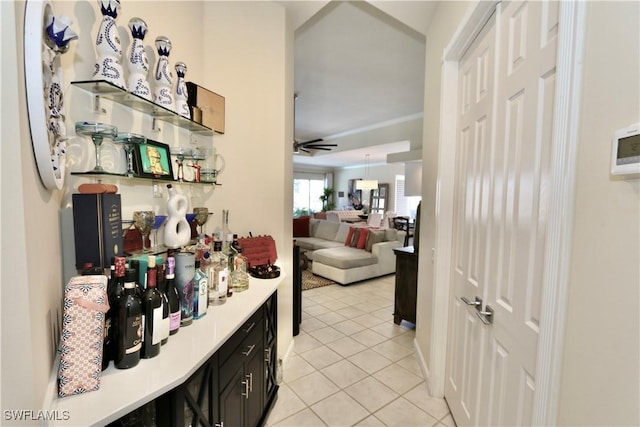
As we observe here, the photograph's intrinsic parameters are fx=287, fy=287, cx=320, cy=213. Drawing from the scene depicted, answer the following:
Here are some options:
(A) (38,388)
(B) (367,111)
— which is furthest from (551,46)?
(B) (367,111)

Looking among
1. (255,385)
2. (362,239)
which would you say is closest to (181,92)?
(255,385)

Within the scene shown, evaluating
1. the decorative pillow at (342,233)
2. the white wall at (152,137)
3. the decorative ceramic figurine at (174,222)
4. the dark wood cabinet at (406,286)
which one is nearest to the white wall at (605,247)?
the white wall at (152,137)

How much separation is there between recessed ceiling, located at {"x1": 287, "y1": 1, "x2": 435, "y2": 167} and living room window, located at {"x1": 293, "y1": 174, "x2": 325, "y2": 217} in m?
6.27

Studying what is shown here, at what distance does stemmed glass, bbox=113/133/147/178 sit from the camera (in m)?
1.31

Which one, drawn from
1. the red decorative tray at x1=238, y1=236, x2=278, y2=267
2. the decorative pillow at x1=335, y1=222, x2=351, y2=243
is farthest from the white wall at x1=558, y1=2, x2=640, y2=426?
the decorative pillow at x1=335, y1=222, x2=351, y2=243

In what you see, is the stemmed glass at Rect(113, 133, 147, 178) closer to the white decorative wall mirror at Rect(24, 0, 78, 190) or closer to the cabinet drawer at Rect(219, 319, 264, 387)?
the white decorative wall mirror at Rect(24, 0, 78, 190)

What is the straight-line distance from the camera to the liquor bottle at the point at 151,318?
0.99m

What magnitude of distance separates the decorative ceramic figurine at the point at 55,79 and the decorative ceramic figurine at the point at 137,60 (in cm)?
35

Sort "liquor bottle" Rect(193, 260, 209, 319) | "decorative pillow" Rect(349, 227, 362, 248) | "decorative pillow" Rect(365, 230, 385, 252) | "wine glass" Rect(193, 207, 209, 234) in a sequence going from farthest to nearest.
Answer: "decorative pillow" Rect(349, 227, 362, 248)
"decorative pillow" Rect(365, 230, 385, 252)
"wine glass" Rect(193, 207, 209, 234)
"liquor bottle" Rect(193, 260, 209, 319)

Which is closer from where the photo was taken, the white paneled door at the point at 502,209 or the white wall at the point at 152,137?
the white wall at the point at 152,137

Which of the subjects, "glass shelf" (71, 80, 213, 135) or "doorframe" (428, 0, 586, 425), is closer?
"doorframe" (428, 0, 586, 425)

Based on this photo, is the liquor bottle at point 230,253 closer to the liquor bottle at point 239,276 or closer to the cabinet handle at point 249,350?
the liquor bottle at point 239,276

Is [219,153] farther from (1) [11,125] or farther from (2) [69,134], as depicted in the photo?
(1) [11,125]

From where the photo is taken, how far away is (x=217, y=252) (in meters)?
1.53
